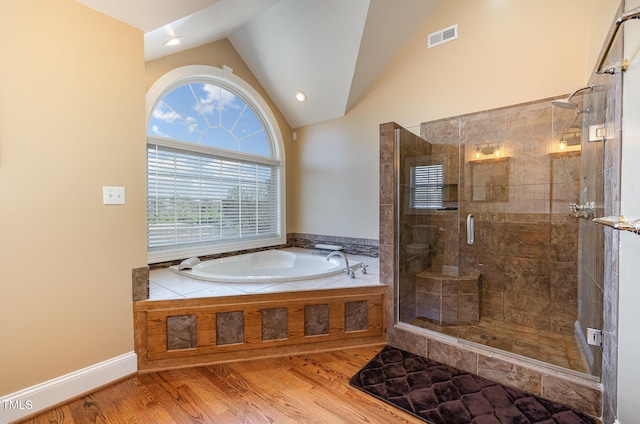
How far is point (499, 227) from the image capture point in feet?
8.37

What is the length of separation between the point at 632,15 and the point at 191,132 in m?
3.19

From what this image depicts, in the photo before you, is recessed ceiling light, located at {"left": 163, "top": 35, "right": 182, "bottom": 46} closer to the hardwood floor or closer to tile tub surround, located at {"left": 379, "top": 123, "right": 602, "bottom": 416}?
tile tub surround, located at {"left": 379, "top": 123, "right": 602, "bottom": 416}

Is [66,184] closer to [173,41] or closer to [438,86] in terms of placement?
[173,41]

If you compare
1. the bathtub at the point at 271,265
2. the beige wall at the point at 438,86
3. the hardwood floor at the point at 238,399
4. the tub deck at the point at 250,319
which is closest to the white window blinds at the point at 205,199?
the bathtub at the point at 271,265

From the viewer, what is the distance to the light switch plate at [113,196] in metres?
1.70

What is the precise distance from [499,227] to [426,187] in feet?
2.49

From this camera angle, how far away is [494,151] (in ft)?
8.34

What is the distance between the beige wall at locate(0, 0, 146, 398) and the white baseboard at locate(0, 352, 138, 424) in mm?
41

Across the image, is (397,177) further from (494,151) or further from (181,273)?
(181,273)

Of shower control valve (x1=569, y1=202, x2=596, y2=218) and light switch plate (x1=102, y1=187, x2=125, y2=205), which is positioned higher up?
light switch plate (x1=102, y1=187, x2=125, y2=205)

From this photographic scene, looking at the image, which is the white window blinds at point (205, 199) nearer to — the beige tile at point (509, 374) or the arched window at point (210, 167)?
the arched window at point (210, 167)

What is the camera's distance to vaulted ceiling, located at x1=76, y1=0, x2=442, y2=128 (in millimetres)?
2363

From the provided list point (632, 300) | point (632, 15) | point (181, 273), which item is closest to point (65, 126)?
point (181, 273)

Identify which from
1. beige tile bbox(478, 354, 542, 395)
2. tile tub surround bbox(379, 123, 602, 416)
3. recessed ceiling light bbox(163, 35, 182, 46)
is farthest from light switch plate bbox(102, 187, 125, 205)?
beige tile bbox(478, 354, 542, 395)
